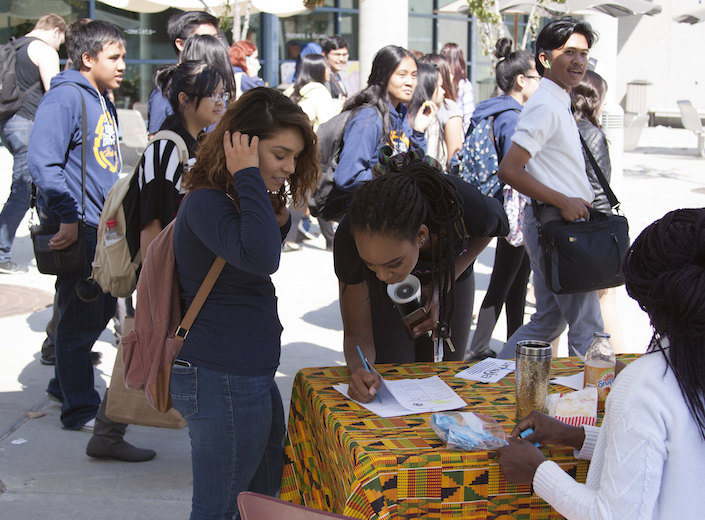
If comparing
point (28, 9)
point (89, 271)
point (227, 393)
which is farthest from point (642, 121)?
point (227, 393)

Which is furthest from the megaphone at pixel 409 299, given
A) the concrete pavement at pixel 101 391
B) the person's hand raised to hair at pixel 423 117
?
the person's hand raised to hair at pixel 423 117

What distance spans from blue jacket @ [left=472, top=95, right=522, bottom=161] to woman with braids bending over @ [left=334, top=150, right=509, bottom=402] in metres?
1.82

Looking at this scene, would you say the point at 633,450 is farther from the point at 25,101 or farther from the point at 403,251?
the point at 25,101

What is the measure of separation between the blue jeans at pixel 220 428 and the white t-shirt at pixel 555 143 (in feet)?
6.72

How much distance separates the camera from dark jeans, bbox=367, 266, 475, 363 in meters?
2.94

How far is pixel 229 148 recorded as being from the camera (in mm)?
2213

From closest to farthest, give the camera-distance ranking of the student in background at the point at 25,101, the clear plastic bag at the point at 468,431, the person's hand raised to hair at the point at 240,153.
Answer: the clear plastic bag at the point at 468,431
the person's hand raised to hair at the point at 240,153
the student in background at the point at 25,101

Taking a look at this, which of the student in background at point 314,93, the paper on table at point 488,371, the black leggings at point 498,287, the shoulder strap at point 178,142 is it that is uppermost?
the student in background at point 314,93

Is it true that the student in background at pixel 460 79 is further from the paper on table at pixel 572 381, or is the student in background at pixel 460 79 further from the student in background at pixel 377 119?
the paper on table at pixel 572 381

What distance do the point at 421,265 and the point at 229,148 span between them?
86cm

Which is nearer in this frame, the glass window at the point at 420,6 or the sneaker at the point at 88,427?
the sneaker at the point at 88,427

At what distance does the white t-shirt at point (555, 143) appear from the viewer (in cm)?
376

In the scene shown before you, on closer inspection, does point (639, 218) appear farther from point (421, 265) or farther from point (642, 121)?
point (642, 121)

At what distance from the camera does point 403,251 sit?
96.4 inches
